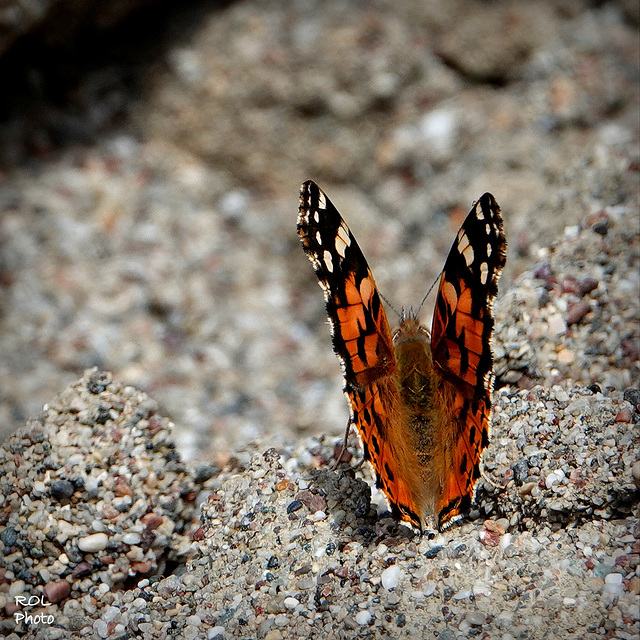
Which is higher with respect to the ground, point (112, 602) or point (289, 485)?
point (289, 485)

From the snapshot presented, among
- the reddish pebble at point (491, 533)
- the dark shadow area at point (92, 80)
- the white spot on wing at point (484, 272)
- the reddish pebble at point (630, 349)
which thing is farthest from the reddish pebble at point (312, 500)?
the dark shadow area at point (92, 80)

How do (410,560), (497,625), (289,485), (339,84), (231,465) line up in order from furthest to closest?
(339,84) → (231,465) → (289,485) → (410,560) → (497,625)

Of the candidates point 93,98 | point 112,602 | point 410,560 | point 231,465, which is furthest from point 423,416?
point 93,98

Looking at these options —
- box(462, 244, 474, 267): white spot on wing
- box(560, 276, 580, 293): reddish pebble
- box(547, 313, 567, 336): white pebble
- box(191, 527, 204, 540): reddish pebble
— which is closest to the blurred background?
box(560, 276, 580, 293): reddish pebble

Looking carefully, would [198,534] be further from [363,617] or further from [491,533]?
[491,533]

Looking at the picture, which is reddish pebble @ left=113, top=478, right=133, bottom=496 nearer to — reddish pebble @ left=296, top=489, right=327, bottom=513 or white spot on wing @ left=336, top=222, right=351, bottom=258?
reddish pebble @ left=296, top=489, right=327, bottom=513

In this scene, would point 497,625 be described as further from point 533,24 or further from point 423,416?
point 533,24

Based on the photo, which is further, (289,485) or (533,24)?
(533,24)
